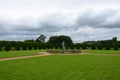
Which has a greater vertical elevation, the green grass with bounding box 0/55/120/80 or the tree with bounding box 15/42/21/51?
the tree with bounding box 15/42/21/51

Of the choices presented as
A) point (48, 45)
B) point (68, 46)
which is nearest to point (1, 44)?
point (48, 45)

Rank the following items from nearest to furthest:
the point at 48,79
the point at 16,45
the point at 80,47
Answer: the point at 48,79
the point at 16,45
the point at 80,47

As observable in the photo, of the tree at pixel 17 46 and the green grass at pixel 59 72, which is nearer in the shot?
the green grass at pixel 59 72

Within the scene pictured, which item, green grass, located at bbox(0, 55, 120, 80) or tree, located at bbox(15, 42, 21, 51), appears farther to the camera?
tree, located at bbox(15, 42, 21, 51)

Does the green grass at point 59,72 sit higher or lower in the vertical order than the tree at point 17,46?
lower

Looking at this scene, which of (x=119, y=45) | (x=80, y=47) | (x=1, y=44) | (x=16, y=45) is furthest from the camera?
(x=80, y=47)

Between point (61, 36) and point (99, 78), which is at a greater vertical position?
point (61, 36)

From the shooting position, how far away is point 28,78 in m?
10.4

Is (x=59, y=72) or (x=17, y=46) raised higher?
(x=17, y=46)

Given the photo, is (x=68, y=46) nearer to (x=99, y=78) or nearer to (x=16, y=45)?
(x=16, y=45)

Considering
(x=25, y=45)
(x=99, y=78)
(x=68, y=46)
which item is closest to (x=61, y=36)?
(x=68, y=46)

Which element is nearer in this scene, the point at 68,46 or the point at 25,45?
the point at 25,45

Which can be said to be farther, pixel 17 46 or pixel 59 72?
pixel 17 46

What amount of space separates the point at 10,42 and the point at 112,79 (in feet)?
148
